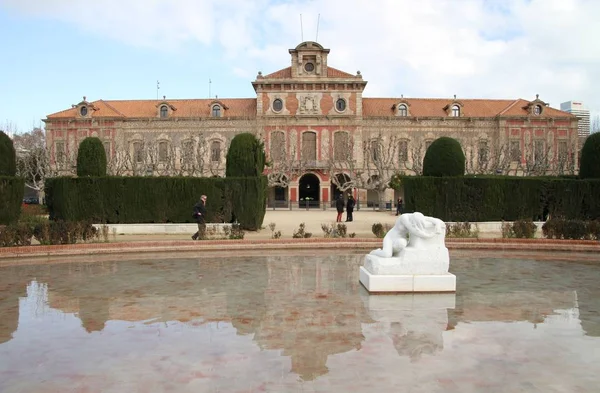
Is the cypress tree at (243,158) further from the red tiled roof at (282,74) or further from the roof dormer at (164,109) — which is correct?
the roof dormer at (164,109)

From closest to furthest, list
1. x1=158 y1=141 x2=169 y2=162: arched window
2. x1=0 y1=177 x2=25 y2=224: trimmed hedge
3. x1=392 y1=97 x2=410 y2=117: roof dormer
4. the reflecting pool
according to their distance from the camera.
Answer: the reflecting pool < x1=0 y1=177 x2=25 y2=224: trimmed hedge < x1=158 y1=141 x2=169 y2=162: arched window < x1=392 y1=97 x2=410 y2=117: roof dormer

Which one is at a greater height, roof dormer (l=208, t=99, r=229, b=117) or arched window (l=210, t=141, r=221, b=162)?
roof dormer (l=208, t=99, r=229, b=117)

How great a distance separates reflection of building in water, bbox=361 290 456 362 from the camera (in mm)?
5555

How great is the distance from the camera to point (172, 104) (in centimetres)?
4900

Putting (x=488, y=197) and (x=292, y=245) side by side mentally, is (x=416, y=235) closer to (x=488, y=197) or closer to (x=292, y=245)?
(x=292, y=245)

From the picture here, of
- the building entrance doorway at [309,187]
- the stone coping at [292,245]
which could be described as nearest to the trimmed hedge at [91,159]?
the stone coping at [292,245]

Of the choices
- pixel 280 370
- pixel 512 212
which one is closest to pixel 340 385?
pixel 280 370

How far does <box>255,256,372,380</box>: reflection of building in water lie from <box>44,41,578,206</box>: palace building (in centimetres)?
3476

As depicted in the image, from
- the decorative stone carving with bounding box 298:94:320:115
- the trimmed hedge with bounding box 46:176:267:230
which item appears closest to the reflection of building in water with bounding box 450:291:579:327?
the trimmed hedge with bounding box 46:176:267:230

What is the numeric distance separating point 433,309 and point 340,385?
10.0 ft

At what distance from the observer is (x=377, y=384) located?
4.50 metres

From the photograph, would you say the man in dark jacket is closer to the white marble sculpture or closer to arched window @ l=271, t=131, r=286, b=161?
the white marble sculpture

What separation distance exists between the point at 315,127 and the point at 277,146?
3966 millimetres

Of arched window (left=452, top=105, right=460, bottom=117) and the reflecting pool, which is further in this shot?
arched window (left=452, top=105, right=460, bottom=117)
